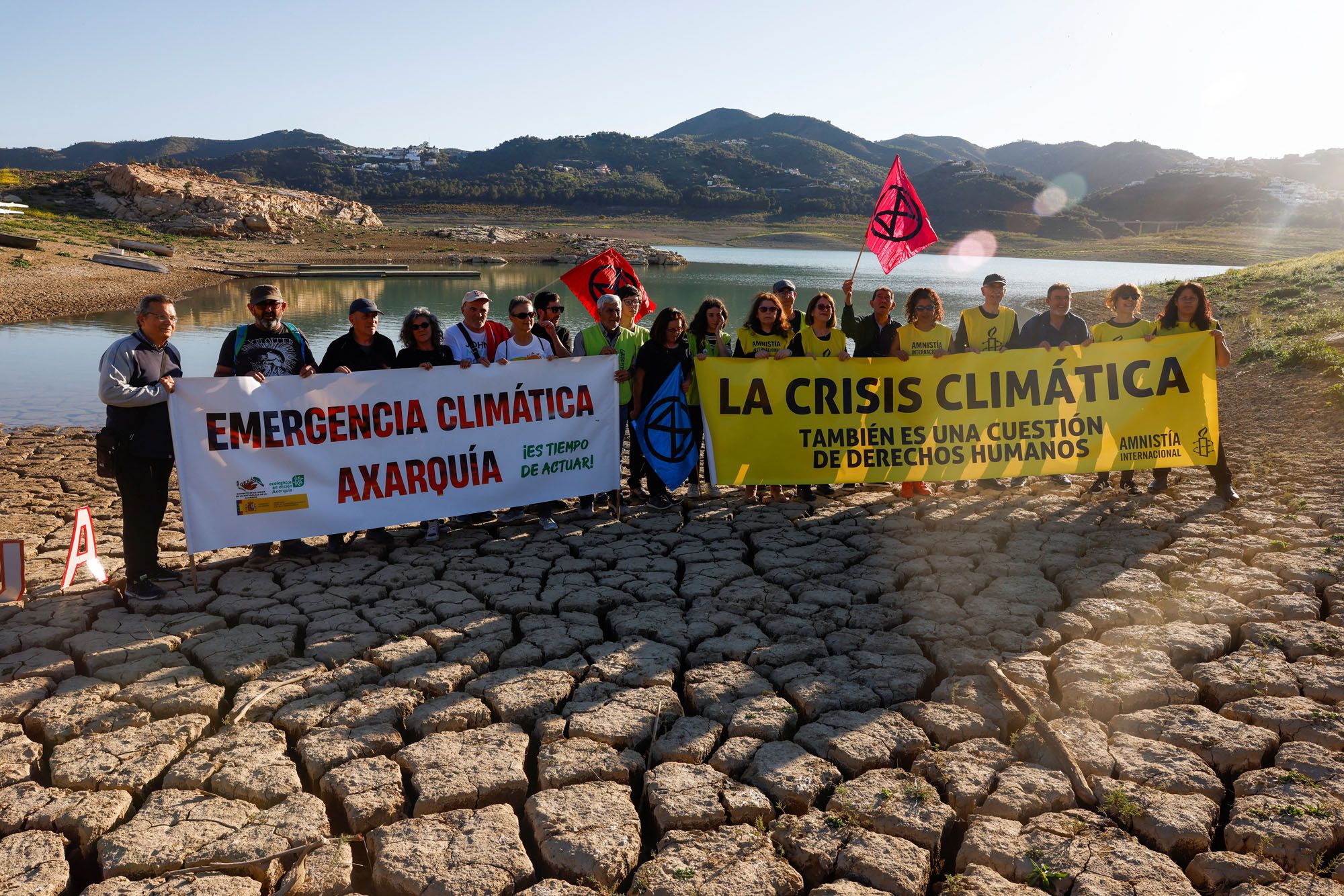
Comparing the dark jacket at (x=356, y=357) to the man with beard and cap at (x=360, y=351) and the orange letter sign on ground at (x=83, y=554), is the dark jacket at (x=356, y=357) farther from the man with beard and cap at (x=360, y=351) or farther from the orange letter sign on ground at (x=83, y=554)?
the orange letter sign on ground at (x=83, y=554)

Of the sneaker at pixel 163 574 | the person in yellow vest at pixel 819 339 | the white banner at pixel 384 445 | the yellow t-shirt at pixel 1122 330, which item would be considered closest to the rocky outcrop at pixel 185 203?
the white banner at pixel 384 445

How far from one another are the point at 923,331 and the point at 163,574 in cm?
533

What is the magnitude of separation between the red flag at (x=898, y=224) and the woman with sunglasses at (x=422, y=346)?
3.74 metres

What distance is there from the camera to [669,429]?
6.59 meters

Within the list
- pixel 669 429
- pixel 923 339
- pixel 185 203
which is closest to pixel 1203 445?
pixel 923 339

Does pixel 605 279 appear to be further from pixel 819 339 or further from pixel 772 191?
pixel 772 191

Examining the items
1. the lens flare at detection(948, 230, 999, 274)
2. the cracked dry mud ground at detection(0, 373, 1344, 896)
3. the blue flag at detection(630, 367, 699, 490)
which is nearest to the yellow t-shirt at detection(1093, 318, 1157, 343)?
the cracked dry mud ground at detection(0, 373, 1344, 896)

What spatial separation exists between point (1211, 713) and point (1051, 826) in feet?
3.83

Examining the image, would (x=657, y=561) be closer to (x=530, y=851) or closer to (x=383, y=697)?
(x=383, y=697)

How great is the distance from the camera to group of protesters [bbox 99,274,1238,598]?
218 inches

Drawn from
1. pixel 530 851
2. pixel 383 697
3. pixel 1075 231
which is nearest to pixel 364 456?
pixel 383 697

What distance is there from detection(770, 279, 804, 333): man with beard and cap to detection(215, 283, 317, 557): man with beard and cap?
3.32 metres

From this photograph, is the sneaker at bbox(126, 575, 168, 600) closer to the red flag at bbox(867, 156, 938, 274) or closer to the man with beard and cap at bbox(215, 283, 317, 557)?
the man with beard and cap at bbox(215, 283, 317, 557)

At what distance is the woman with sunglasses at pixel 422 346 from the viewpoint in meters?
5.77
